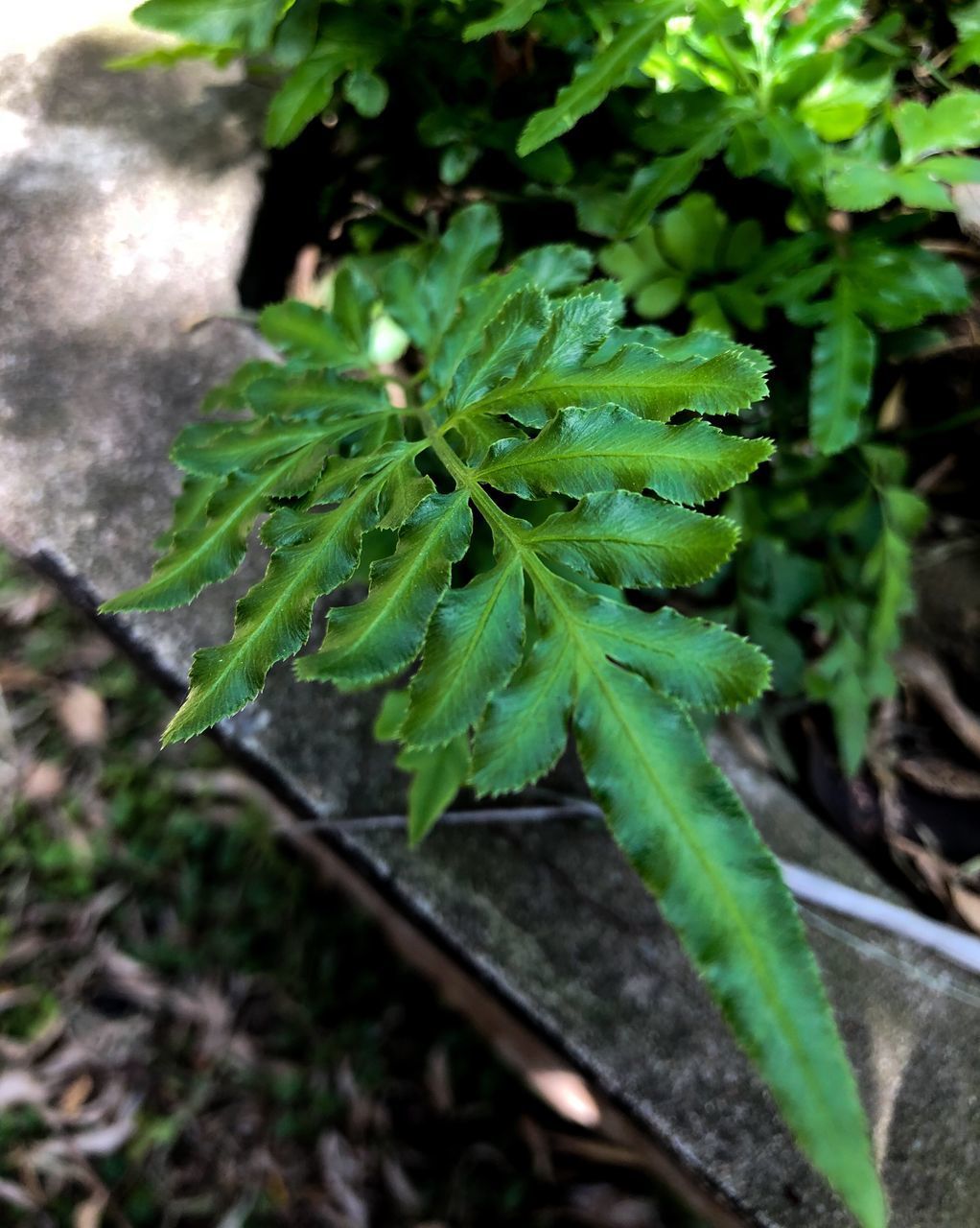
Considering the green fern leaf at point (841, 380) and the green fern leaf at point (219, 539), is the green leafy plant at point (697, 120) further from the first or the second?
the green fern leaf at point (219, 539)

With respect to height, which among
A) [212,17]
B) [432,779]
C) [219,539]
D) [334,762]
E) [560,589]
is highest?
[212,17]

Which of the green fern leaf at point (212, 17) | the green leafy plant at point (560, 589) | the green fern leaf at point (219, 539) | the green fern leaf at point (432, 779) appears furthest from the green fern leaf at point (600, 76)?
the green fern leaf at point (432, 779)

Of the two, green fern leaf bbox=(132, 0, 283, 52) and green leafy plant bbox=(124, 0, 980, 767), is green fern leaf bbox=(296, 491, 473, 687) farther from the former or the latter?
green fern leaf bbox=(132, 0, 283, 52)

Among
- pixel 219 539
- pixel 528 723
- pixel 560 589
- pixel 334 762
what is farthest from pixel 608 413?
pixel 334 762

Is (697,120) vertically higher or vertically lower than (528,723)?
higher

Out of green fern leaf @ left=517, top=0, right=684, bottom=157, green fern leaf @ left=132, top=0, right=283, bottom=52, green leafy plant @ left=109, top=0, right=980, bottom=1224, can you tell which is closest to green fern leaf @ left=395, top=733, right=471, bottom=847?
green leafy plant @ left=109, top=0, right=980, bottom=1224

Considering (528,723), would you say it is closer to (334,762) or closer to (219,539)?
(219,539)

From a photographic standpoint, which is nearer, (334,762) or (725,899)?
(725,899)
